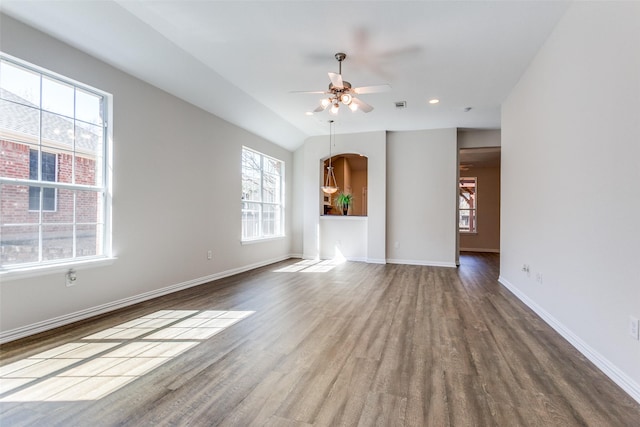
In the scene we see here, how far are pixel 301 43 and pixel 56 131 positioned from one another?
2710 mm

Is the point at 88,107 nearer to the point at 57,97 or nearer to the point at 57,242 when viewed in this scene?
the point at 57,97

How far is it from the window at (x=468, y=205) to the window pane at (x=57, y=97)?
9860 mm

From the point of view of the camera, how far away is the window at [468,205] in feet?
31.4

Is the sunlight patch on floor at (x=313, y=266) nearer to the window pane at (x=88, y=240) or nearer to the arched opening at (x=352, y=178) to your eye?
the arched opening at (x=352, y=178)

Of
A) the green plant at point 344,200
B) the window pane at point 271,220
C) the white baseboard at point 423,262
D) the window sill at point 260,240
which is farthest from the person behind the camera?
the green plant at point 344,200

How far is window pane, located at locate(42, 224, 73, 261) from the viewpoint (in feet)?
9.45

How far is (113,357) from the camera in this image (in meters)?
2.30

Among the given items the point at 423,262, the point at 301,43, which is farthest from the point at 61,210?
the point at 423,262

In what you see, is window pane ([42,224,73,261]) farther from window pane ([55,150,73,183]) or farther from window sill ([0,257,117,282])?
window pane ([55,150,73,183])

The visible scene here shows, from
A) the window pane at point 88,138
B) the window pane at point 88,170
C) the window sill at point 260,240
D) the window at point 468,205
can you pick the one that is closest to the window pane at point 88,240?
the window pane at point 88,170

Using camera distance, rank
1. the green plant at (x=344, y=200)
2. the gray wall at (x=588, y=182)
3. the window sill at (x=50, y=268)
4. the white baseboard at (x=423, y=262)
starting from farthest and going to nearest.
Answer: the green plant at (x=344, y=200) < the white baseboard at (x=423, y=262) < the window sill at (x=50, y=268) < the gray wall at (x=588, y=182)

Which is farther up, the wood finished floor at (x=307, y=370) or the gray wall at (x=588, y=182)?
the gray wall at (x=588, y=182)

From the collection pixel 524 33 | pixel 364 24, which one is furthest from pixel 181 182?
pixel 524 33

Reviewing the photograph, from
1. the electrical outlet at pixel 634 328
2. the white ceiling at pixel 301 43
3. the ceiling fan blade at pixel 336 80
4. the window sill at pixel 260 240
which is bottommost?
the electrical outlet at pixel 634 328
